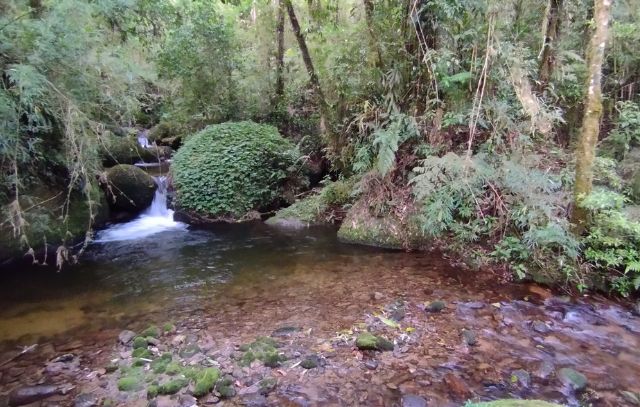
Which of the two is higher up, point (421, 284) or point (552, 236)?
point (552, 236)

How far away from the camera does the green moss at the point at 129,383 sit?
3473 millimetres

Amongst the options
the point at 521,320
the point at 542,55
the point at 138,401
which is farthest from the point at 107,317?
the point at 542,55

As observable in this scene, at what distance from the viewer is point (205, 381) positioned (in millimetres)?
3465

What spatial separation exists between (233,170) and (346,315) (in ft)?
17.2

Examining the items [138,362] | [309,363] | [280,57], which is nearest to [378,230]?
[309,363]

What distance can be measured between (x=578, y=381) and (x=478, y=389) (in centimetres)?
89

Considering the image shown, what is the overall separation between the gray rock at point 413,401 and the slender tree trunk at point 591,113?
328cm

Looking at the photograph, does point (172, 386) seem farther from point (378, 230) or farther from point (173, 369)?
point (378, 230)

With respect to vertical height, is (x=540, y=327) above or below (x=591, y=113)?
below

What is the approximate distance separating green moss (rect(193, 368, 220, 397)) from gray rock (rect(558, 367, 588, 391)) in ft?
9.68

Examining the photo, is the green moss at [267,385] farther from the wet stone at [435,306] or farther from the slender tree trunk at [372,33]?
the slender tree trunk at [372,33]

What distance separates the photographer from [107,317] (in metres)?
4.81

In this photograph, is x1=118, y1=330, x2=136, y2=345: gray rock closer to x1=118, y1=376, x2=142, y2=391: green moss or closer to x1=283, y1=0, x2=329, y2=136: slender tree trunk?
x1=118, y1=376, x2=142, y2=391: green moss

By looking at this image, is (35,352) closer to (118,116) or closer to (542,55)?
(118,116)
